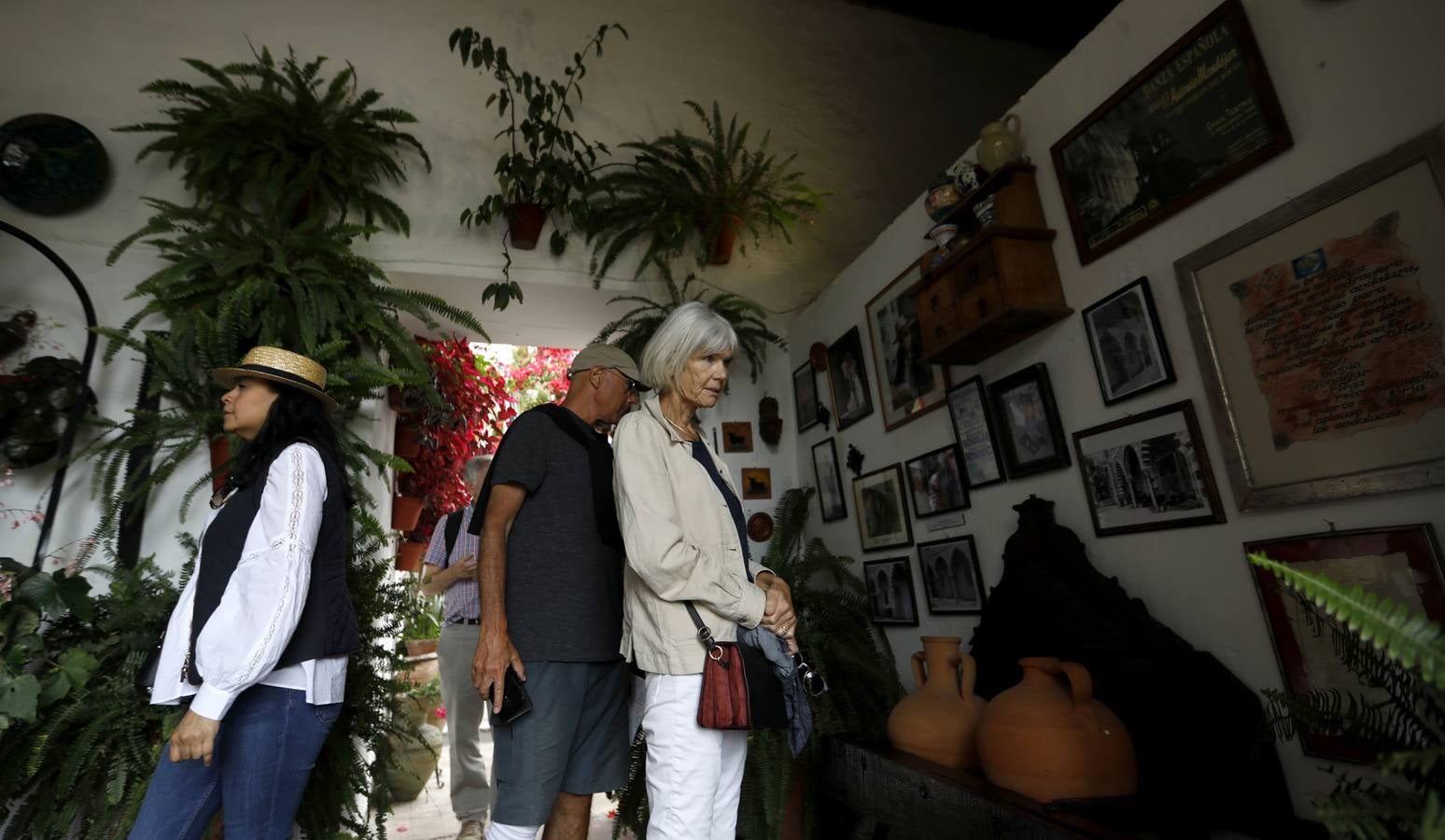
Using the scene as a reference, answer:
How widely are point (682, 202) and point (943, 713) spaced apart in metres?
2.55

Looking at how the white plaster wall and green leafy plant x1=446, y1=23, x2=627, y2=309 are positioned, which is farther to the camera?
green leafy plant x1=446, y1=23, x2=627, y2=309

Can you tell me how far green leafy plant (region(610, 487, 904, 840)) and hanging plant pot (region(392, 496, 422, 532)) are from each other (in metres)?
1.91

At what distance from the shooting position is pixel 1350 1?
1369mm

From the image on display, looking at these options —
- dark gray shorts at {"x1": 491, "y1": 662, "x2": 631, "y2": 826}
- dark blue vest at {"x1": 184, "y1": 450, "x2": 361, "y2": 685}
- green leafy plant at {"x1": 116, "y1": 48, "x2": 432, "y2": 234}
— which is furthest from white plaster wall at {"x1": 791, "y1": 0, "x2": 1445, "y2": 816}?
green leafy plant at {"x1": 116, "y1": 48, "x2": 432, "y2": 234}

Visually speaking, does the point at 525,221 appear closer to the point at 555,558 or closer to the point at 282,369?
the point at 282,369

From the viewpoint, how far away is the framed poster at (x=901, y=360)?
102 inches

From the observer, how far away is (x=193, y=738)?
1289 millimetres

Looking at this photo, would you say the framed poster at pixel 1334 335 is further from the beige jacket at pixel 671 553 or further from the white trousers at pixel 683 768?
the white trousers at pixel 683 768

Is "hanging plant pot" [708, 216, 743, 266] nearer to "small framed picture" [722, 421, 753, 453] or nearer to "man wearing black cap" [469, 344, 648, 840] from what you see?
"small framed picture" [722, 421, 753, 453]

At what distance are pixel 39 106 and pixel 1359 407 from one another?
4.55 meters

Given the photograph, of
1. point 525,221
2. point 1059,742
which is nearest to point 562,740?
point 1059,742

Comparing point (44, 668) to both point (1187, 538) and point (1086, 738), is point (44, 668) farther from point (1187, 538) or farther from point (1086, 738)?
point (1187, 538)

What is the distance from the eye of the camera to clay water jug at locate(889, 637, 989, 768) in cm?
184

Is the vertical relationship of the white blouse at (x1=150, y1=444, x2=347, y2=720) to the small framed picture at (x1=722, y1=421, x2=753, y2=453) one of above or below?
below
